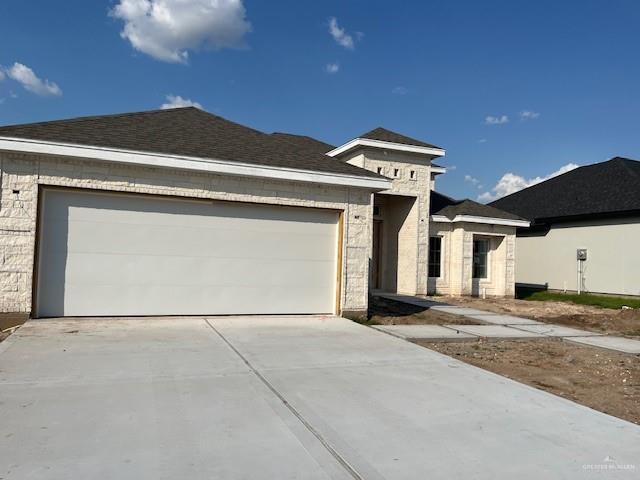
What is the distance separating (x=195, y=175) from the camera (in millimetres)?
9992

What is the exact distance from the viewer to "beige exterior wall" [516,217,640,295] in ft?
63.5

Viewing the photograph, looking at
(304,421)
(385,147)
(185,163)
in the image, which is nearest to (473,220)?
(385,147)

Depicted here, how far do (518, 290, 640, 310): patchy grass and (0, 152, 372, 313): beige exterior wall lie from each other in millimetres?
11257

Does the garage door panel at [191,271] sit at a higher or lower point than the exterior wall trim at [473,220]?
lower

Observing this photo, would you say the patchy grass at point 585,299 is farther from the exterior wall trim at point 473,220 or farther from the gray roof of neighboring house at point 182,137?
the gray roof of neighboring house at point 182,137

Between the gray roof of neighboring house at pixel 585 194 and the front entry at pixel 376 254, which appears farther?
the front entry at pixel 376 254

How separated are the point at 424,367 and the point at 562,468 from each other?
A: 3.11 metres

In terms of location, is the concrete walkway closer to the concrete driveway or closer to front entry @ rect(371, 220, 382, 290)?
the concrete driveway

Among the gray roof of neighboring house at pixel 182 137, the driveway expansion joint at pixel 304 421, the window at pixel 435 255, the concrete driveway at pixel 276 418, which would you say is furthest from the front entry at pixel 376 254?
the driveway expansion joint at pixel 304 421

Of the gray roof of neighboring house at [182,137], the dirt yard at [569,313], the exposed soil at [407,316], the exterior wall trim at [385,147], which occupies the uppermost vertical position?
the exterior wall trim at [385,147]

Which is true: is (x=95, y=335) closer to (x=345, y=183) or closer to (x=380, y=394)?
(x=380, y=394)

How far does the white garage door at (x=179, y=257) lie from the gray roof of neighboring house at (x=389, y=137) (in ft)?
24.9

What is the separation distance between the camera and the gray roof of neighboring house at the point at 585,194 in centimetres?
2028

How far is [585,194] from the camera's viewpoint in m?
22.9
